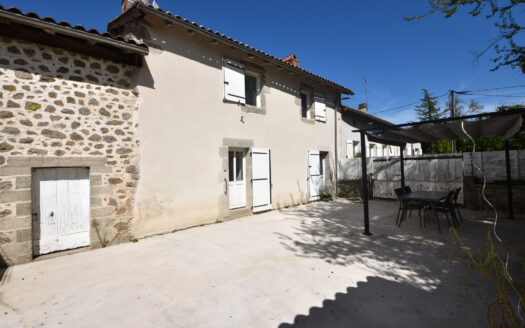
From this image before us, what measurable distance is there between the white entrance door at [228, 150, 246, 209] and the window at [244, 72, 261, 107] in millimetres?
1505

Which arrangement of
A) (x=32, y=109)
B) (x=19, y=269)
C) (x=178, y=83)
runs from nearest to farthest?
(x=19, y=269), (x=32, y=109), (x=178, y=83)

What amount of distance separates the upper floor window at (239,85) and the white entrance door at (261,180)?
55.1 inches

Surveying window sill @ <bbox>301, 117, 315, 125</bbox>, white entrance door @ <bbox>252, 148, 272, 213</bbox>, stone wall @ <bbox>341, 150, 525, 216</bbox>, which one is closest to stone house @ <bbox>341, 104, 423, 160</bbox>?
stone wall @ <bbox>341, 150, 525, 216</bbox>

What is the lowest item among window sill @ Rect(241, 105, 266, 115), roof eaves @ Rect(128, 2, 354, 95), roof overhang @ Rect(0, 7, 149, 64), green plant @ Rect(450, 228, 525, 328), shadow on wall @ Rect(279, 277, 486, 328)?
shadow on wall @ Rect(279, 277, 486, 328)

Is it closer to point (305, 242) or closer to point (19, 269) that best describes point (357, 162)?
point (305, 242)

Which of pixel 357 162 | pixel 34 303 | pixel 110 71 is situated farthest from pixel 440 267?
pixel 357 162

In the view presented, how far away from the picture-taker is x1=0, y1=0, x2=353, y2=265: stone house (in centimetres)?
351

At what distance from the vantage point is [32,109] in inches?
142

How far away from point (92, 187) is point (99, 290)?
1.95m

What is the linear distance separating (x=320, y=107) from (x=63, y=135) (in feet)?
23.9

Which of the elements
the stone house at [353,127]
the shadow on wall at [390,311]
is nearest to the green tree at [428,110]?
the stone house at [353,127]

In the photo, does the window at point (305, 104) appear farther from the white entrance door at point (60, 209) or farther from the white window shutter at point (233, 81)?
the white entrance door at point (60, 209)

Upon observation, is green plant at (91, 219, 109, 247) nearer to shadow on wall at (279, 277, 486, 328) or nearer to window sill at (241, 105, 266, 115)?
shadow on wall at (279, 277, 486, 328)

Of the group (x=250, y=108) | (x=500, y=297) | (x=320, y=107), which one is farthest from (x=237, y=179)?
(x=500, y=297)
